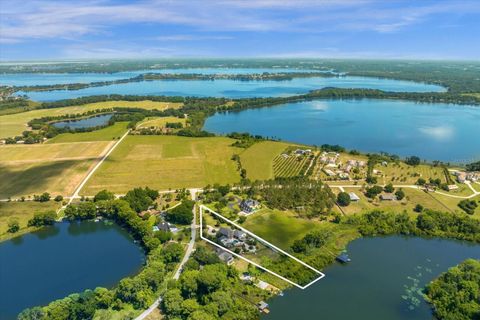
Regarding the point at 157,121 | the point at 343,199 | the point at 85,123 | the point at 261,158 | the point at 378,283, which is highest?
the point at 157,121

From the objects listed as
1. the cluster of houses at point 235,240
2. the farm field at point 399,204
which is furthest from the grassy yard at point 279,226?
the farm field at point 399,204

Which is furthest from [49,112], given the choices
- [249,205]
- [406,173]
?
[406,173]

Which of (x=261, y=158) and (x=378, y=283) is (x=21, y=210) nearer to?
(x=261, y=158)

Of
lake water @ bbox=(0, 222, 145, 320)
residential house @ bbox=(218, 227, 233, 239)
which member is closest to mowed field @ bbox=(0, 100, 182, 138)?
lake water @ bbox=(0, 222, 145, 320)

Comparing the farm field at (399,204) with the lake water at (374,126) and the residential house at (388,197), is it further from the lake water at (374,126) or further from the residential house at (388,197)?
the lake water at (374,126)

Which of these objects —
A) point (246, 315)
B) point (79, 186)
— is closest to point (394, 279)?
point (246, 315)

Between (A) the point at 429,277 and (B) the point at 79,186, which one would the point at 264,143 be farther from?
(A) the point at 429,277
